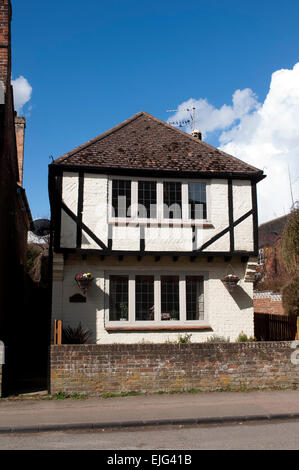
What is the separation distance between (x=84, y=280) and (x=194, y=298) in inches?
142

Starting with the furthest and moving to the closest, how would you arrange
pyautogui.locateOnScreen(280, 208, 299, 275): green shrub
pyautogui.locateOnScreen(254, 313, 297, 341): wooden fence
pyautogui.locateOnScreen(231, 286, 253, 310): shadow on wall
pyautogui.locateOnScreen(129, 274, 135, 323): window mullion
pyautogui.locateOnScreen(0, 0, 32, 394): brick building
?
pyautogui.locateOnScreen(254, 313, 297, 341): wooden fence < pyautogui.locateOnScreen(280, 208, 299, 275): green shrub < pyautogui.locateOnScreen(231, 286, 253, 310): shadow on wall < pyautogui.locateOnScreen(129, 274, 135, 323): window mullion < pyautogui.locateOnScreen(0, 0, 32, 394): brick building

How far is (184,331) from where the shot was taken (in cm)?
1441

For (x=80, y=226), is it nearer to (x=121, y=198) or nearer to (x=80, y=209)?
(x=80, y=209)

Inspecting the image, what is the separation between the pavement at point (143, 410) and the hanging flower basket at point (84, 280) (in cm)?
348

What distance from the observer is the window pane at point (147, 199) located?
1452 centimetres

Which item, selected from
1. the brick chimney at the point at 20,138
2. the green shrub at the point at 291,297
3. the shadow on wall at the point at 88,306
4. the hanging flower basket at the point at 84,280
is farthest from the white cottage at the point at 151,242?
the brick chimney at the point at 20,138

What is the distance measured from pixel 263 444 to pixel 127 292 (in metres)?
7.61

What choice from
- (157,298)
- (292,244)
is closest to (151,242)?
(157,298)

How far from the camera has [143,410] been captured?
10.0m

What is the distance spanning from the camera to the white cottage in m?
14.0

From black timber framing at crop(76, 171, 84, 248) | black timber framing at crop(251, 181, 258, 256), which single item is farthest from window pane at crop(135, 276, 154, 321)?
black timber framing at crop(251, 181, 258, 256)

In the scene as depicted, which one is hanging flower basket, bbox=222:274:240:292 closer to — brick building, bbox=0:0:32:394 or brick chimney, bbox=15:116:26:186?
brick building, bbox=0:0:32:394

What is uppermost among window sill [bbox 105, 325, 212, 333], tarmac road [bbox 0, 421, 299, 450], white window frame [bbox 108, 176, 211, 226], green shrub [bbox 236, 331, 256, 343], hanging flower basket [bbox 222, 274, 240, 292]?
white window frame [bbox 108, 176, 211, 226]
